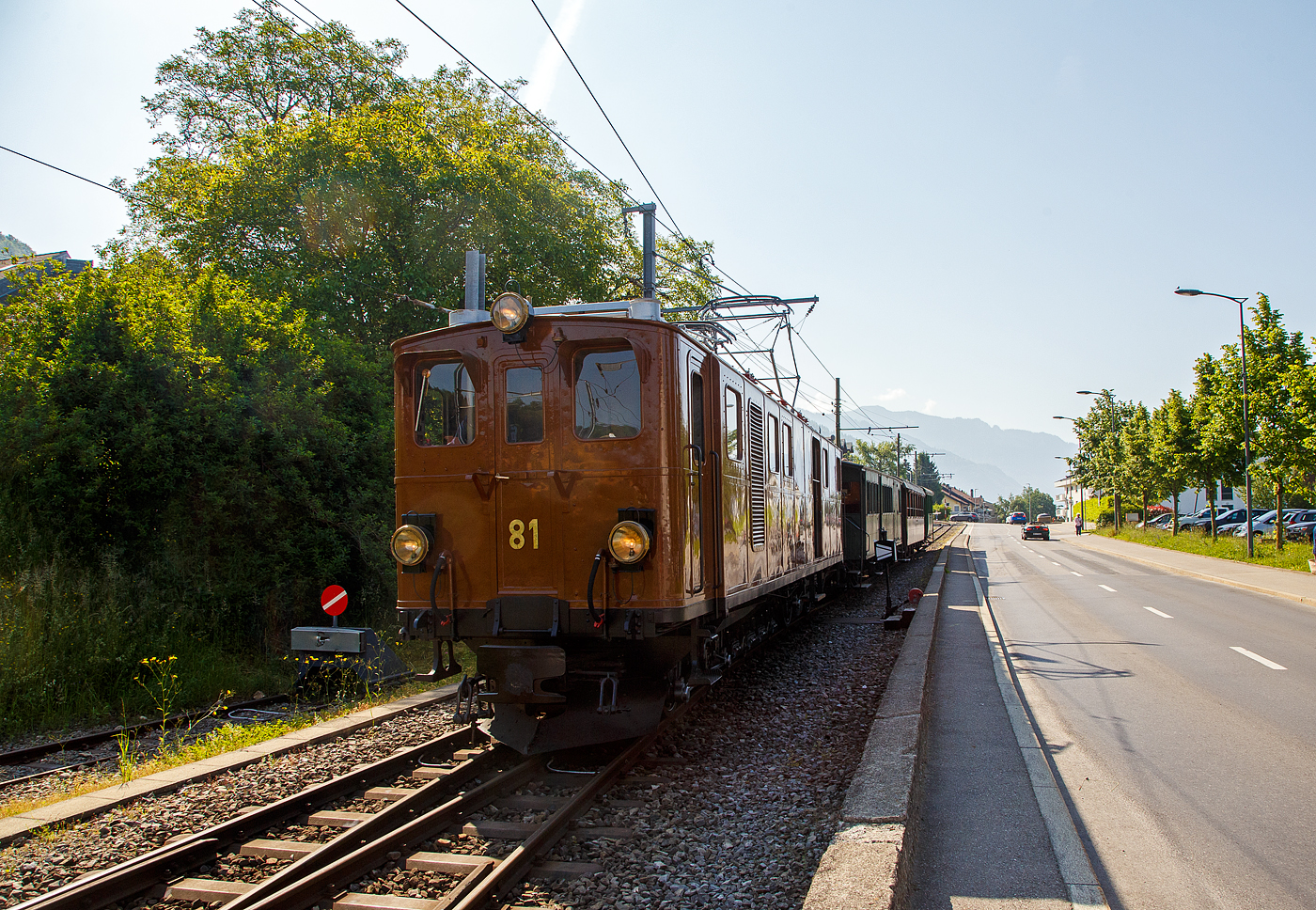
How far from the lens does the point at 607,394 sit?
622 centimetres

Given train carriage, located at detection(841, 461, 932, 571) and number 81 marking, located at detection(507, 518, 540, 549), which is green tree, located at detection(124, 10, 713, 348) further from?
number 81 marking, located at detection(507, 518, 540, 549)

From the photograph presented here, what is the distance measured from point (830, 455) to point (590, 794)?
33.4 ft

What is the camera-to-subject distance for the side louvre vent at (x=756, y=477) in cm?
831

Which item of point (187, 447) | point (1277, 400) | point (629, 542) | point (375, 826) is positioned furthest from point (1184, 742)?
point (1277, 400)

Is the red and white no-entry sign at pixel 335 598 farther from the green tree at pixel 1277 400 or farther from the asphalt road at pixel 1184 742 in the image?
the green tree at pixel 1277 400

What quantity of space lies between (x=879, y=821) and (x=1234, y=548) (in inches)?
1218

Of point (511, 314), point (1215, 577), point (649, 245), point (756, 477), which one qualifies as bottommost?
point (1215, 577)

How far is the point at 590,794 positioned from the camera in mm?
5363

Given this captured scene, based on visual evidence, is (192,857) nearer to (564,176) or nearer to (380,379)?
(380,379)

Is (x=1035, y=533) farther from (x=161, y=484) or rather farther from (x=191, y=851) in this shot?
(x=191, y=851)

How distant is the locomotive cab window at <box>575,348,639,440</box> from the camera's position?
6156 mm

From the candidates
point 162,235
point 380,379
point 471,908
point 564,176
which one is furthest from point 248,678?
point 564,176

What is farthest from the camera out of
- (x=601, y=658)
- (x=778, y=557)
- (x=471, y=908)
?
(x=778, y=557)

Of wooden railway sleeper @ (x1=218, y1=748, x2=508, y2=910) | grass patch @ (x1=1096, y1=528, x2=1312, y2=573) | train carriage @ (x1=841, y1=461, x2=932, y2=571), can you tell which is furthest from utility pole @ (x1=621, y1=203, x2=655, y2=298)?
grass patch @ (x1=1096, y1=528, x2=1312, y2=573)
